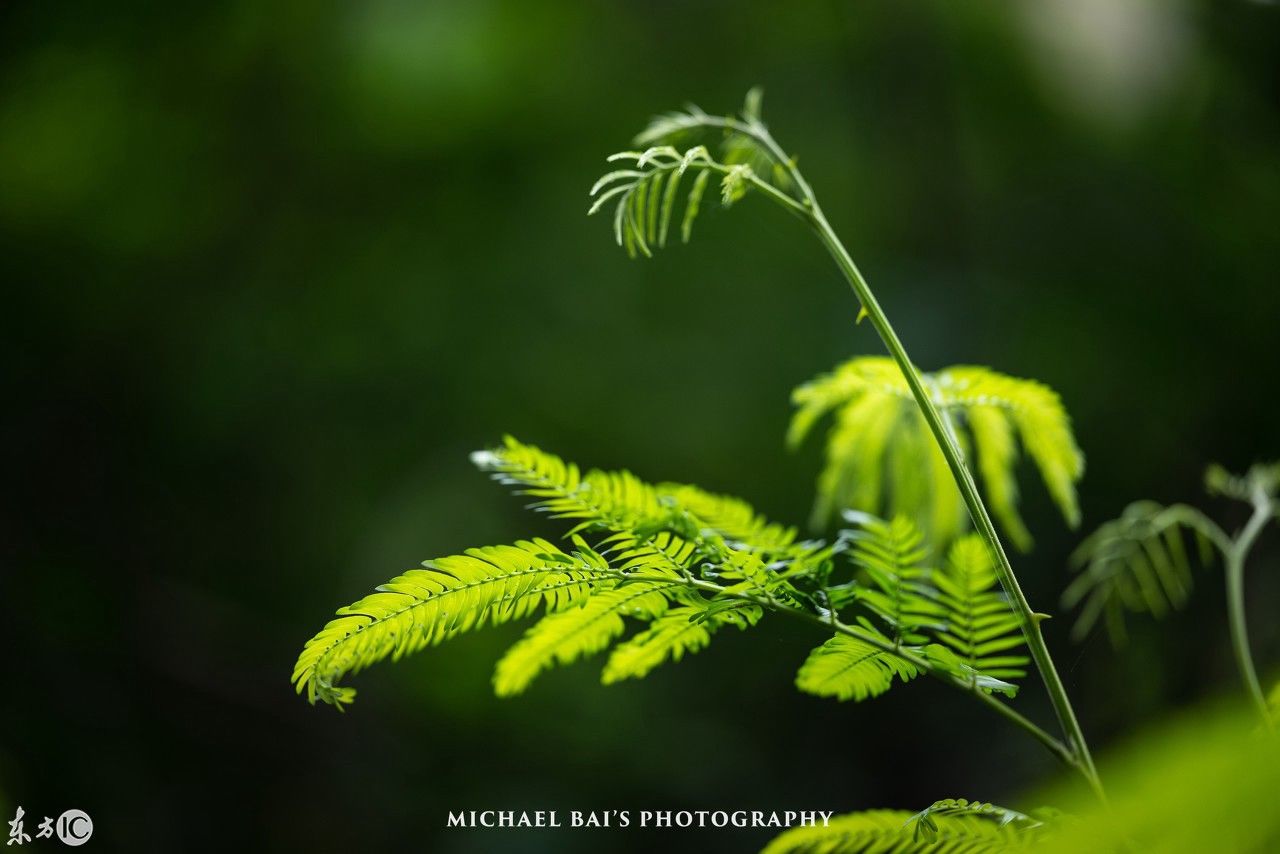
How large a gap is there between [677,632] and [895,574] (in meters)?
0.12

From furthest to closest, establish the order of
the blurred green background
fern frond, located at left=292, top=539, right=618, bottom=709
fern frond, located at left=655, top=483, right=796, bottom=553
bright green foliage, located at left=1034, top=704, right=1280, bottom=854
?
the blurred green background → fern frond, located at left=655, top=483, right=796, bottom=553 → fern frond, located at left=292, top=539, right=618, bottom=709 → bright green foliage, located at left=1034, top=704, right=1280, bottom=854

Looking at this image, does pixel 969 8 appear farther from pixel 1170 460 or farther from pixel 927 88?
pixel 1170 460

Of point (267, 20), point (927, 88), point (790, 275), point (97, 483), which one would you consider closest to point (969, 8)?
point (927, 88)

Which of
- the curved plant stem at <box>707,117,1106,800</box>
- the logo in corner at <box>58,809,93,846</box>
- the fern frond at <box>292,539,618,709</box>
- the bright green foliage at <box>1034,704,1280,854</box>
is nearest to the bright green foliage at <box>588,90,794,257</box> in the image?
the curved plant stem at <box>707,117,1106,800</box>

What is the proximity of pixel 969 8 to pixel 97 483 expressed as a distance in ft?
7.57

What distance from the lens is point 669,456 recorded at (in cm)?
207

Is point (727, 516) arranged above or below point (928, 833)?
above

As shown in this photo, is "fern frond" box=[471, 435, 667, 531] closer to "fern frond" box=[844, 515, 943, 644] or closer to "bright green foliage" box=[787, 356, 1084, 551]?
"fern frond" box=[844, 515, 943, 644]

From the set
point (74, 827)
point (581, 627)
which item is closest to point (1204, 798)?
point (581, 627)

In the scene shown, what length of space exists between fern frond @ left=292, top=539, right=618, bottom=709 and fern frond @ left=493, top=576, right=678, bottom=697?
1.0 inches

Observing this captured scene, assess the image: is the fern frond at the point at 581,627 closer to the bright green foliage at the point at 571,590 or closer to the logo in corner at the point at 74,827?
the bright green foliage at the point at 571,590

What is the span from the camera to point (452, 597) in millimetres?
430

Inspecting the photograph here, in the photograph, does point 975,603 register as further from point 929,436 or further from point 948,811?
point 929,436

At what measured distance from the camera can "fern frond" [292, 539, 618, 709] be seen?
41 centimetres
